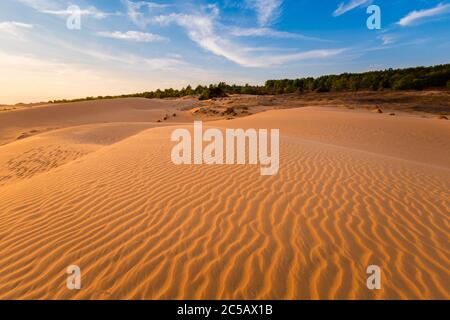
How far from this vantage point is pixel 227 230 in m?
3.75

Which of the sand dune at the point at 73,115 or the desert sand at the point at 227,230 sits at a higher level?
the sand dune at the point at 73,115

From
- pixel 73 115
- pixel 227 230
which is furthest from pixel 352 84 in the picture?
pixel 227 230

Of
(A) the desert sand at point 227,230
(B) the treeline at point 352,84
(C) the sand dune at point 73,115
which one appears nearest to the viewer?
(A) the desert sand at point 227,230

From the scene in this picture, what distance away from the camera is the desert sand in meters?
2.80

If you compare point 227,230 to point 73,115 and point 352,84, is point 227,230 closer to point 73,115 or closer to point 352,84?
point 73,115

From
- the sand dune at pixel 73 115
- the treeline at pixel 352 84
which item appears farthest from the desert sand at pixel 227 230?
the treeline at pixel 352 84

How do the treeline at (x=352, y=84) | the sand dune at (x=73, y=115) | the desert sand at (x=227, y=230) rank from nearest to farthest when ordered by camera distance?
the desert sand at (x=227, y=230) < the sand dune at (x=73, y=115) < the treeline at (x=352, y=84)

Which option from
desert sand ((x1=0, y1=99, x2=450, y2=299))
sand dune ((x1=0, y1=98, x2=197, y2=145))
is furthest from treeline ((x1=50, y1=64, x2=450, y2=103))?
desert sand ((x1=0, y1=99, x2=450, y2=299))

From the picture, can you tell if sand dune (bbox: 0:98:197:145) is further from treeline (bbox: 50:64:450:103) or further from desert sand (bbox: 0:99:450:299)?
desert sand (bbox: 0:99:450:299)

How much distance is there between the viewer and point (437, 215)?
4.31 m

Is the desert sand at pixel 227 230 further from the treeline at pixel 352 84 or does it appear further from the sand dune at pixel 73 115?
the treeline at pixel 352 84

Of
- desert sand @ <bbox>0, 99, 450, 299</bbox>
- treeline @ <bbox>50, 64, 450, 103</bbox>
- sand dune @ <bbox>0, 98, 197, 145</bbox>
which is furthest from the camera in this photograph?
treeline @ <bbox>50, 64, 450, 103</bbox>

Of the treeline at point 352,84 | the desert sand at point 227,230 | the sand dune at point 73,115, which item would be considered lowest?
the desert sand at point 227,230

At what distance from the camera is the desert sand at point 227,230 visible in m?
2.80
